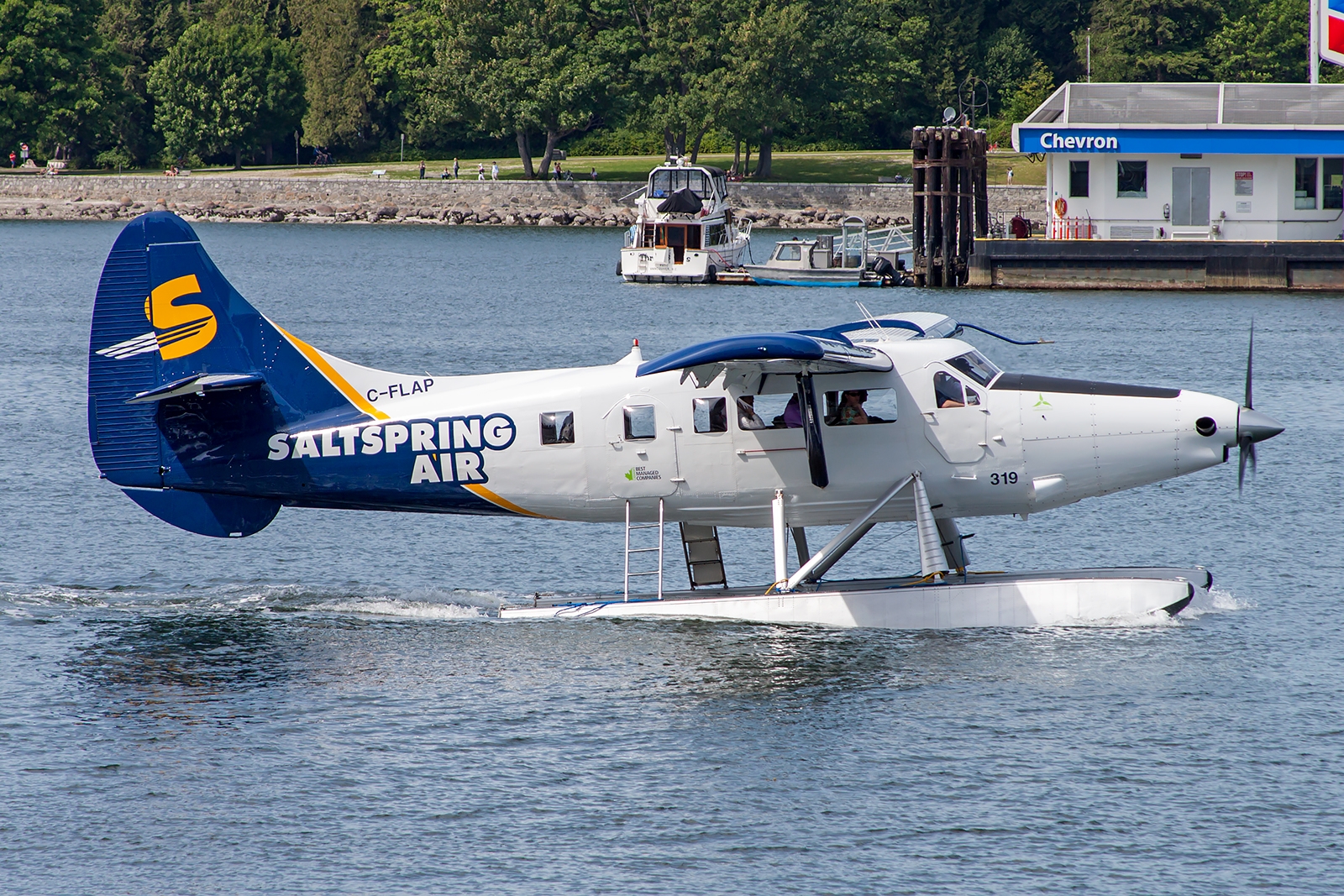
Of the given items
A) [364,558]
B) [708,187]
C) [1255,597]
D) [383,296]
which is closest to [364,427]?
[364,558]

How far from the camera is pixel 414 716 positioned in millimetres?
14273

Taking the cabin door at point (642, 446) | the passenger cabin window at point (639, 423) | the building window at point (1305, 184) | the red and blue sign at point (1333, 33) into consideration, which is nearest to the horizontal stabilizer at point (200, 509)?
the cabin door at point (642, 446)

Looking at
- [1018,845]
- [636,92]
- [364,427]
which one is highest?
[636,92]

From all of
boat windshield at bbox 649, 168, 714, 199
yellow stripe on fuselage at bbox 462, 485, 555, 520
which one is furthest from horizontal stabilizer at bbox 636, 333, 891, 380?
boat windshield at bbox 649, 168, 714, 199

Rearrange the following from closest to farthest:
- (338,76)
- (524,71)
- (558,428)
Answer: (558,428)
(524,71)
(338,76)

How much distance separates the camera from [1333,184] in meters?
49.3

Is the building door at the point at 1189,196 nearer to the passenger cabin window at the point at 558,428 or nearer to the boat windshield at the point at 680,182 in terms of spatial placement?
the boat windshield at the point at 680,182

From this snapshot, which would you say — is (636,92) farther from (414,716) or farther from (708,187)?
(414,716)

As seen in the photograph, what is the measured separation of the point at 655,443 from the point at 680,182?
47.4 m

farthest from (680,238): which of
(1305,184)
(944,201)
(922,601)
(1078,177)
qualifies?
(922,601)

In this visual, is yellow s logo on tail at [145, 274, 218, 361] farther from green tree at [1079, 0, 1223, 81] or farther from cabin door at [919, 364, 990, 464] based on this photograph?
green tree at [1079, 0, 1223, 81]

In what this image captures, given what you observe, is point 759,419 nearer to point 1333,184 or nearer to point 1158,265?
point 1158,265

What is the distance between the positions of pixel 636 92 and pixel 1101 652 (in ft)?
270

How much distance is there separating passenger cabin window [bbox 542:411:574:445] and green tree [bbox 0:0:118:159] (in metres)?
92.4
